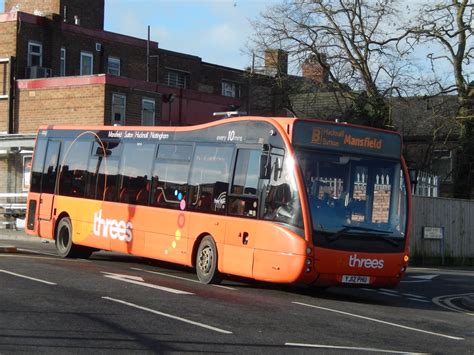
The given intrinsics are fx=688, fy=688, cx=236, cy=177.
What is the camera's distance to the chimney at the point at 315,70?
3462 cm

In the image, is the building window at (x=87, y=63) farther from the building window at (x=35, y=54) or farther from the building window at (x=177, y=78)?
the building window at (x=177, y=78)

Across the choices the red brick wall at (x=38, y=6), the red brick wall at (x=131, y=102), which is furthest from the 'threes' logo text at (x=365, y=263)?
the red brick wall at (x=38, y=6)

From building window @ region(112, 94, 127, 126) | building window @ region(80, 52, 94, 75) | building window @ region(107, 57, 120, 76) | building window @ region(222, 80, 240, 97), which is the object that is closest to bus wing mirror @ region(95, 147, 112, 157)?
building window @ region(112, 94, 127, 126)

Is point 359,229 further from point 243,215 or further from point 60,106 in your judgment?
point 60,106

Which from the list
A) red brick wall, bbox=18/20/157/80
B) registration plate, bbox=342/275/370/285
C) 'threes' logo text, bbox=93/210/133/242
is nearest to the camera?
registration plate, bbox=342/275/370/285

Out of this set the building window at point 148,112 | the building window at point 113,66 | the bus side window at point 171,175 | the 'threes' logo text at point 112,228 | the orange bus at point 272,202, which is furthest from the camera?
the building window at point 113,66

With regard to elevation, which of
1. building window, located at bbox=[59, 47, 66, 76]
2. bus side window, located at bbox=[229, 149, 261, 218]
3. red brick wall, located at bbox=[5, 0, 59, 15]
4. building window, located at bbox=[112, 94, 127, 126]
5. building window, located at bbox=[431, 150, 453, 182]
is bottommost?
bus side window, located at bbox=[229, 149, 261, 218]

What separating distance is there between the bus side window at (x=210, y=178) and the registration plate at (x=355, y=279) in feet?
8.65

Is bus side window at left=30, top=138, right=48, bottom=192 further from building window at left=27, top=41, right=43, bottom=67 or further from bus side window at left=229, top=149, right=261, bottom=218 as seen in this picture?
building window at left=27, top=41, right=43, bottom=67

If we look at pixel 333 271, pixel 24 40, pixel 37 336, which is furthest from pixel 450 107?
pixel 37 336

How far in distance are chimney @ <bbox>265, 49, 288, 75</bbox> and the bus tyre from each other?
75.8 feet

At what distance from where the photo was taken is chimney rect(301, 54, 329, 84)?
3462cm

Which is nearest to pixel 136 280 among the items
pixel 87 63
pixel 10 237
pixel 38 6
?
pixel 10 237

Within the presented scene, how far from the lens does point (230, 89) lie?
1784 inches
